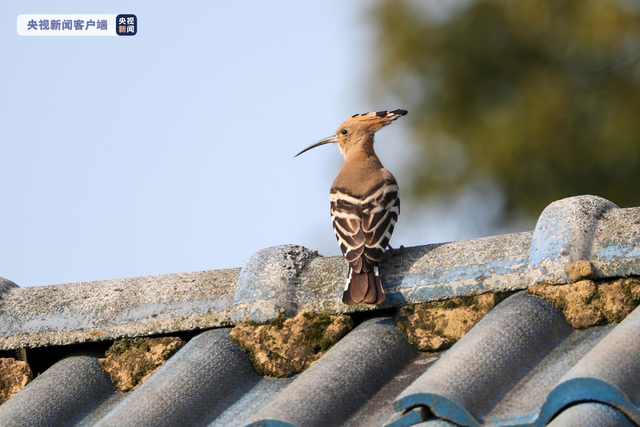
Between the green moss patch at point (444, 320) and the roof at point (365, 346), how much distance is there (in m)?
0.03

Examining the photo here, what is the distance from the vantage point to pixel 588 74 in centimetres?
1095

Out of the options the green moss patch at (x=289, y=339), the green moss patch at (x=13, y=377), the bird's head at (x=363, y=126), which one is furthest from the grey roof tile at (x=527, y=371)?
the bird's head at (x=363, y=126)

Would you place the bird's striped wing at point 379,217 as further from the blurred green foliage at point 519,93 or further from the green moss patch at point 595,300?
the blurred green foliage at point 519,93

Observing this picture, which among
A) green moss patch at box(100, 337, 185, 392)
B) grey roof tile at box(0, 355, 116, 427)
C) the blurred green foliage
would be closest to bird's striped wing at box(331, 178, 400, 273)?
green moss patch at box(100, 337, 185, 392)

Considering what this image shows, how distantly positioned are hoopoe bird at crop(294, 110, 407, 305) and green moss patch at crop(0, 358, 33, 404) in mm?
1156

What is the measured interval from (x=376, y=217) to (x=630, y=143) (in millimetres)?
7499

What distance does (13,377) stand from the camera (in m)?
3.16

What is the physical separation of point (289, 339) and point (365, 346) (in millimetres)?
320

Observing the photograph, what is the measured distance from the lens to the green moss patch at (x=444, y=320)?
271 centimetres

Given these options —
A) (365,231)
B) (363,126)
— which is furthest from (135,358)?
(363,126)

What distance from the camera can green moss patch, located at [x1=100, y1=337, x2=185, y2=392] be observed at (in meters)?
3.01

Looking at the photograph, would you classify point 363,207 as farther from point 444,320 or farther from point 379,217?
point 444,320

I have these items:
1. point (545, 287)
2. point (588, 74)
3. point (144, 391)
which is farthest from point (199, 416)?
point (588, 74)

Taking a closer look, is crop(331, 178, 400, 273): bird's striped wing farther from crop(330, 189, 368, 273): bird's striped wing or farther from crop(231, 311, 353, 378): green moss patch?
crop(231, 311, 353, 378): green moss patch
